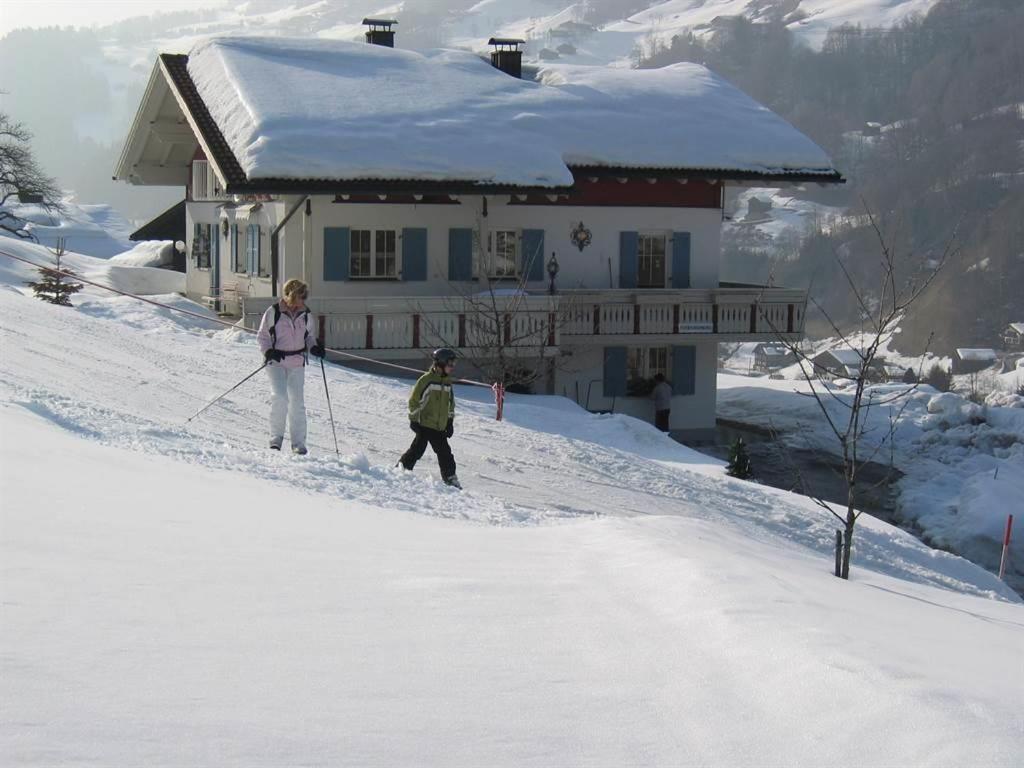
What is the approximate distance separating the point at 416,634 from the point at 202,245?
Result: 2998cm

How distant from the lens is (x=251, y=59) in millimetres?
30156

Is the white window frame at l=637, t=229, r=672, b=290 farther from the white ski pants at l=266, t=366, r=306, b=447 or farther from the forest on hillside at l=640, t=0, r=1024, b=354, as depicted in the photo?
the forest on hillside at l=640, t=0, r=1024, b=354

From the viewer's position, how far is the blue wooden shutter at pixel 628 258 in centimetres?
3016

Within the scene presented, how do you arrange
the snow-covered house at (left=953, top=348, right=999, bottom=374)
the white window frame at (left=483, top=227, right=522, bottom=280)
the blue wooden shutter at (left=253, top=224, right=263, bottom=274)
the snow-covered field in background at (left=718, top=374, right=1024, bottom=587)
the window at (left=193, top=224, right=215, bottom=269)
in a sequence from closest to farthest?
the snow-covered field in background at (left=718, top=374, right=1024, bottom=587) → the white window frame at (left=483, top=227, right=522, bottom=280) → the blue wooden shutter at (left=253, top=224, right=263, bottom=274) → the window at (left=193, top=224, right=215, bottom=269) → the snow-covered house at (left=953, top=348, right=999, bottom=374)

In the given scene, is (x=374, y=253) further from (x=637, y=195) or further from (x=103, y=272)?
(x=103, y=272)

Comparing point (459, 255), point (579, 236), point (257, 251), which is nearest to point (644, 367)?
point (579, 236)

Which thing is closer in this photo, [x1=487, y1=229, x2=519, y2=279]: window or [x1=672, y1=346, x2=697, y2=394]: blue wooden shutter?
[x1=487, y1=229, x2=519, y2=279]: window

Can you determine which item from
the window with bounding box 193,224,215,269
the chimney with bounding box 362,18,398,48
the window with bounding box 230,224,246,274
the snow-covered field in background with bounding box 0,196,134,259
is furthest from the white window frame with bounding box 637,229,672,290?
the snow-covered field in background with bounding box 0,196,134,259

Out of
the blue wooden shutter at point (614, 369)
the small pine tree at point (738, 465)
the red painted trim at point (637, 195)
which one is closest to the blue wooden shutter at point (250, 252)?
the red painted trim at point (637, 195)

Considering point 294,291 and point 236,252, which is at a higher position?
point 236,252

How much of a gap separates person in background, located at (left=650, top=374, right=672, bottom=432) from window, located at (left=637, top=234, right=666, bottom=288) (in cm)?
210

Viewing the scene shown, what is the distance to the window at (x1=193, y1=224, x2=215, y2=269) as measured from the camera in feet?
112

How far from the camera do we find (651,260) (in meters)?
30.8

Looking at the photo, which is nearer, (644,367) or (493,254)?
(493,254)
